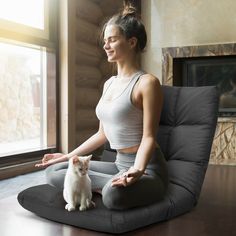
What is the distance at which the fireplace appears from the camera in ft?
13.9

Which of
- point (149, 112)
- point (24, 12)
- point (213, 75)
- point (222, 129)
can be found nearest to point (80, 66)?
point (24, 12)

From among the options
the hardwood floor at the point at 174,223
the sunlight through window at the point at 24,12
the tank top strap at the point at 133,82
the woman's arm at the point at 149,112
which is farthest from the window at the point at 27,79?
the woman's arm at the point at 149,112

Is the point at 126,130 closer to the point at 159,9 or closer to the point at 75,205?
the point at 75,205

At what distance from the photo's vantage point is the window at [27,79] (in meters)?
3.00

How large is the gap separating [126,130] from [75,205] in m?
0.39

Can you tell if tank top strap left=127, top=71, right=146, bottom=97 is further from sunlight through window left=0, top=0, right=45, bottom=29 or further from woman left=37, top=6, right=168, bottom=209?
sunlight through window left=0, top=0, right=45, bottom=29

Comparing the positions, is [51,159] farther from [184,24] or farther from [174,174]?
[184,24]

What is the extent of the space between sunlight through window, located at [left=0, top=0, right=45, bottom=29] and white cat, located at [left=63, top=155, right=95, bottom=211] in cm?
184

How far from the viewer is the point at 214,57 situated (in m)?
4.28

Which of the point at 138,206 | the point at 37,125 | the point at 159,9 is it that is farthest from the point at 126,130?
the point at 159,9

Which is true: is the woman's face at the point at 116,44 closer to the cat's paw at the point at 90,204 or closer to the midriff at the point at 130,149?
the midriff at the point at 130,149

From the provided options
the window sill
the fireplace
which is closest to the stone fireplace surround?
the fireplace

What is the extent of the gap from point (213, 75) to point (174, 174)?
266cm

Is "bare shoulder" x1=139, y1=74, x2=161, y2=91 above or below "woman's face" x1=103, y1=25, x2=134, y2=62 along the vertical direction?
below
